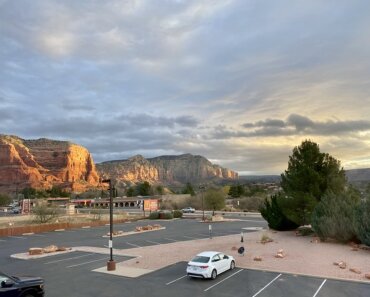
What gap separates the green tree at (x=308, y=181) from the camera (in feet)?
124

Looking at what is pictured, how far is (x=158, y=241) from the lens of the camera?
128ft

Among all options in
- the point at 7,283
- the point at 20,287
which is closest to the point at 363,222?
the point at 20,287

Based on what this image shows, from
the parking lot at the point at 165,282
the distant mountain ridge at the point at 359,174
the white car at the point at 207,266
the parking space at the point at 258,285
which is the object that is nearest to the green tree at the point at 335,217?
the parking lot at the point at 165,282

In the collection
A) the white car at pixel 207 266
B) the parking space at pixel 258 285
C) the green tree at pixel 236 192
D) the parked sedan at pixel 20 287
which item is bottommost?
the parking space at pixel 258 285

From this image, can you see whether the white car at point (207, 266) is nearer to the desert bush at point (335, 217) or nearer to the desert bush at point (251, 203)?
the desert bush at point (335, 217)

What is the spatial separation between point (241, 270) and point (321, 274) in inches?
177

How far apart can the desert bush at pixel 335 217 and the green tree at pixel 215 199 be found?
46559 mm

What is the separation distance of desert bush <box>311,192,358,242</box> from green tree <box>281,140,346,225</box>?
2.57 m

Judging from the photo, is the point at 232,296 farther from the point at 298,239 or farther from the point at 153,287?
the point at 298,239

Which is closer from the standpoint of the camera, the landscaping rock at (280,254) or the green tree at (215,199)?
the landscaping rock at (280,254)

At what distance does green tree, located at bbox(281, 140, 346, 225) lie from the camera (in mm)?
37931

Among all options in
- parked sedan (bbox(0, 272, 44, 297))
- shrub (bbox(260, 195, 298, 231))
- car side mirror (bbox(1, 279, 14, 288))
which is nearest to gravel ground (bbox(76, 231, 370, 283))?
shrub (bbox(260, 195, 298, 231))

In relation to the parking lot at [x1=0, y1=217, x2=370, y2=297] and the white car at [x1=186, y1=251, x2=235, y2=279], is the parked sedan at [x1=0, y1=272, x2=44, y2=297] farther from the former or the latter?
the white car at [x1=186, y1=251, x2=235, y2=279]

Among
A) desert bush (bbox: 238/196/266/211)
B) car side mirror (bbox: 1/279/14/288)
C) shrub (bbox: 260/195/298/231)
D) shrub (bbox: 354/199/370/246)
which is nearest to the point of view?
car side mirror (bbox: 1/279/14/288)
